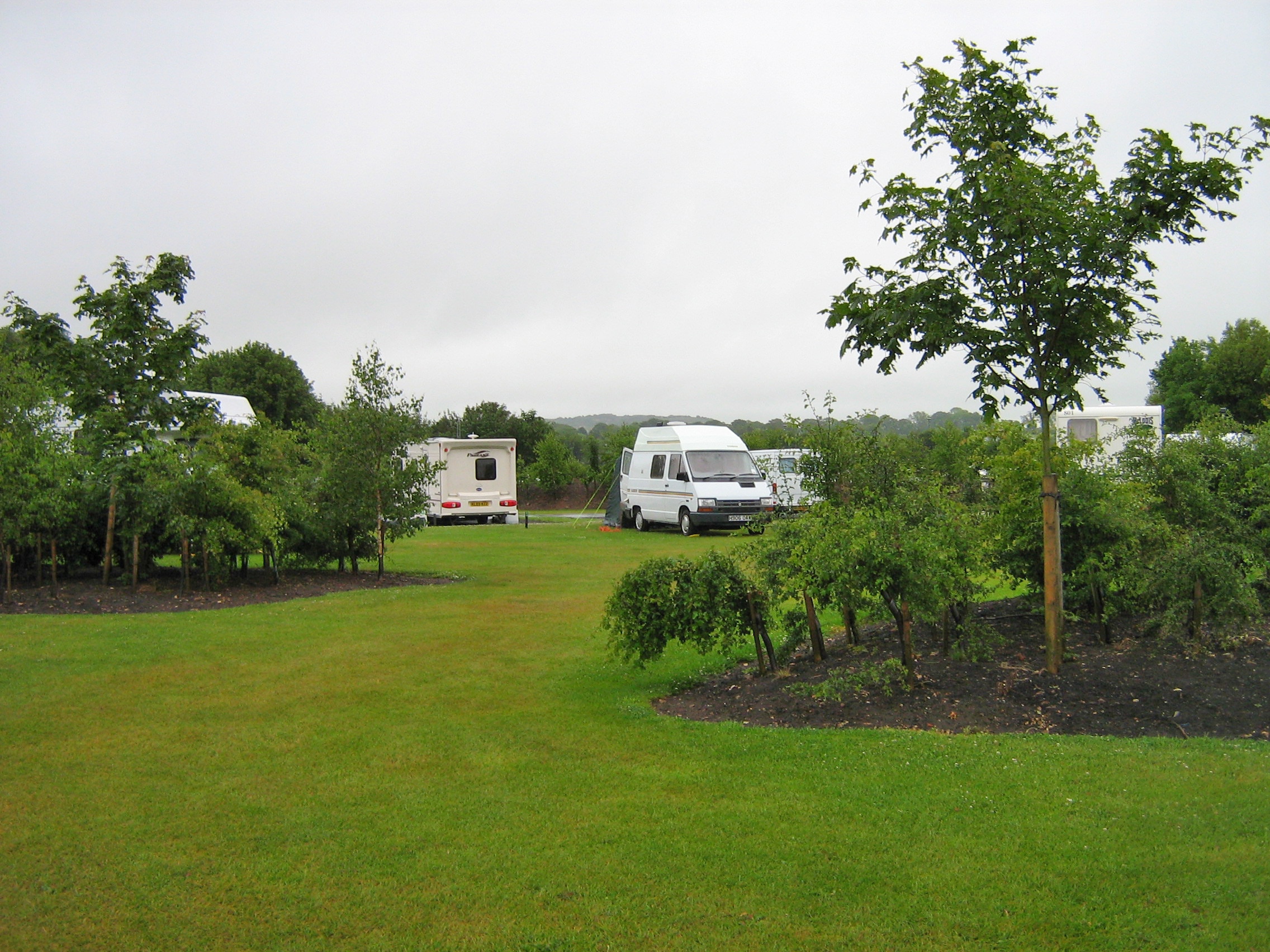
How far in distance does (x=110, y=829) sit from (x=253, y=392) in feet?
158

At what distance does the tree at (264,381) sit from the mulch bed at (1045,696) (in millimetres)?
45342

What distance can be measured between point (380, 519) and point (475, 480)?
14.7 metres

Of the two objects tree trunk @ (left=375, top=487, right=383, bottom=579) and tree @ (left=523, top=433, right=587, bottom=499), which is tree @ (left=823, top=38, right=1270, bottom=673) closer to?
tree trunk @ (left=375, top=487, right=383, bottom=579)

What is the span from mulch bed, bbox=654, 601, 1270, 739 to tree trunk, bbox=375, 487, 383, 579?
351 inches

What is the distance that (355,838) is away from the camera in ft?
14.4

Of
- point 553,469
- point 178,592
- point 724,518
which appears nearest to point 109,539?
point 178,592

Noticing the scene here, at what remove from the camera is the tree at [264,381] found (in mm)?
48938

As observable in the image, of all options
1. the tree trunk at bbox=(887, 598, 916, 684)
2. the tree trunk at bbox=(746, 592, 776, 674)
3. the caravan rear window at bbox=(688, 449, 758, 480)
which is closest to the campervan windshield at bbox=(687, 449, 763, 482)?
the caravan rear window at bbox=(688, 449, 758, 480)

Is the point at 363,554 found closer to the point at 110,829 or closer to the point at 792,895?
the point at 110,829

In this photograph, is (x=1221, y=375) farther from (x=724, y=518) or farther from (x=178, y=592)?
(x=178, y=592)

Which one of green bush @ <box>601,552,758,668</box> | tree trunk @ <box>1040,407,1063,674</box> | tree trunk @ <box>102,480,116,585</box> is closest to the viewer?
tree trunk @ <box>1040,407,1063,674</box>

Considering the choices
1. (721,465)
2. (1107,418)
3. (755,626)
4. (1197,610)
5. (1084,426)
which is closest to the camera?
(1197,610)

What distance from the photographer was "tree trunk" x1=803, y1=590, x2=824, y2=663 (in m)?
7.24

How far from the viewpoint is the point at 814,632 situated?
24.5 feet
